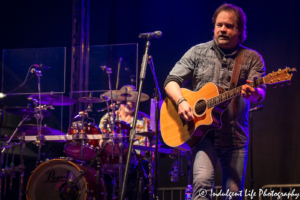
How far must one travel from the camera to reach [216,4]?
5.86m

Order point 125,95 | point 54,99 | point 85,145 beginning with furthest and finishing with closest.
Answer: point 125,95 < point 54,99 < point 85,145

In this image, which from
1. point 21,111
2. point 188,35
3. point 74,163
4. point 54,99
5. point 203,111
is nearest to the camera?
point 203,111

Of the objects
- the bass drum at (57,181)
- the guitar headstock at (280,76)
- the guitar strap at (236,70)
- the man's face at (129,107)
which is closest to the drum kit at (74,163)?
the bass drum at (57,181)

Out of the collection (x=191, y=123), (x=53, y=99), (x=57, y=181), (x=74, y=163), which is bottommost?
(x=57, y=181)

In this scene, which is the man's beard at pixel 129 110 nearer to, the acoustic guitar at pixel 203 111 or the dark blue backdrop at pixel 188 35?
the dark blue backdrop at pixel 188 35

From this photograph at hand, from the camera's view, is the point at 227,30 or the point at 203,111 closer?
the point at 203,111

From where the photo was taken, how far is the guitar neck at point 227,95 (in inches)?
92.4

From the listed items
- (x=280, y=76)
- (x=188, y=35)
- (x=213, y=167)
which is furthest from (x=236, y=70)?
(x=188, y=35)

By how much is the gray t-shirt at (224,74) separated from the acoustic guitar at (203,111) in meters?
0.08

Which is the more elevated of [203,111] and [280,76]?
[280,76]

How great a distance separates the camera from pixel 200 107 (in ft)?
8.52

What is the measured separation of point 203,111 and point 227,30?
2.37 feet

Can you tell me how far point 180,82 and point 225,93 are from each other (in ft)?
1.64

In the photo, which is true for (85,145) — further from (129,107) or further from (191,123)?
(191,123)
